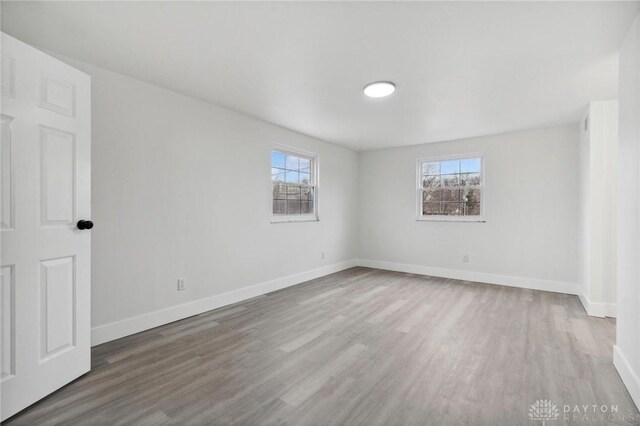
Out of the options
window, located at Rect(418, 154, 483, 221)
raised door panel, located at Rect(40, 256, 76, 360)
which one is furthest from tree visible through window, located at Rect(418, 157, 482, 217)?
raised door panel, located at Rect(40, 256, 76, 360)

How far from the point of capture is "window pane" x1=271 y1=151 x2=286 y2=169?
4387mm

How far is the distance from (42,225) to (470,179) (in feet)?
17.4

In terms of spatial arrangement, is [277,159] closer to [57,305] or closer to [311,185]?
[311,185]

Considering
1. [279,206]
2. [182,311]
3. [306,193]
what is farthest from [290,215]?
[182,311]

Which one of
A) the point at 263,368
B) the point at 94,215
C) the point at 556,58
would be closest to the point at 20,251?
the point at 94,215

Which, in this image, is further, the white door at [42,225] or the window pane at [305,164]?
the window pane at [305,164]

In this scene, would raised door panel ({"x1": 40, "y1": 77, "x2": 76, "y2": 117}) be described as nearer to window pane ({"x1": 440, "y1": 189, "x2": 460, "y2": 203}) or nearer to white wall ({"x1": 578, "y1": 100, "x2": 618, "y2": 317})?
white wall ({"x1": 578, "y1": 100, "x2": 618, "y2": 317})

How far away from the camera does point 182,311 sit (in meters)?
3.15

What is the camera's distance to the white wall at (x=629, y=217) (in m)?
1.86

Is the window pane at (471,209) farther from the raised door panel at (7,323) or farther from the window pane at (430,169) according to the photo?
the raised door panel at (7,323)

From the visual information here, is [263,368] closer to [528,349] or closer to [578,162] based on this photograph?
[528,349]

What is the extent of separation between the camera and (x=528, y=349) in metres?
2.50

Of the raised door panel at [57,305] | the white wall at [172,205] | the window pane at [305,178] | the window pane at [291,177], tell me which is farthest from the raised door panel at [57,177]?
the window pane at [305,178]

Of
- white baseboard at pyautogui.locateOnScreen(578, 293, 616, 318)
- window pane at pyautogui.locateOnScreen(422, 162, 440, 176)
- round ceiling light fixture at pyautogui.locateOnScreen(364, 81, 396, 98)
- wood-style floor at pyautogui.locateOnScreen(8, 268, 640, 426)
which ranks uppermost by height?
round ceiling light fixture at pyautogui.locateOnScreen(364, 81, 396, 98)
